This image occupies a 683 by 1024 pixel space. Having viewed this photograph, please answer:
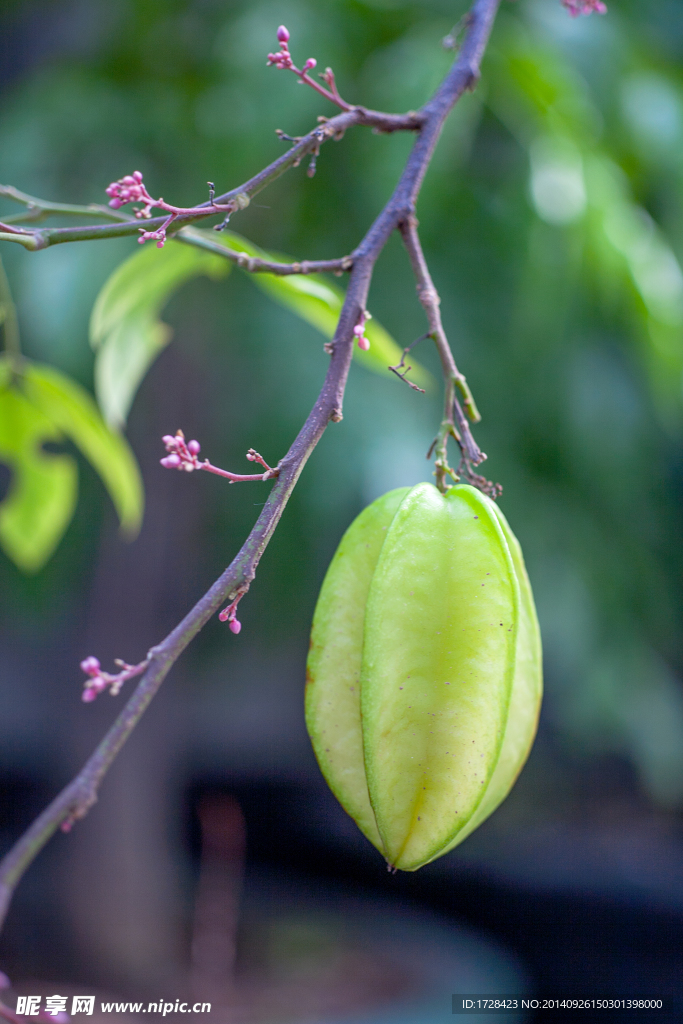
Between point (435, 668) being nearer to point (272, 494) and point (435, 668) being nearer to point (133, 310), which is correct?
point (272, 494)

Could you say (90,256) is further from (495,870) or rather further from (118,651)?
(495,870)

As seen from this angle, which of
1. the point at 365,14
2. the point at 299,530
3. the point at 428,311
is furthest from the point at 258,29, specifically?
the point at 428,311

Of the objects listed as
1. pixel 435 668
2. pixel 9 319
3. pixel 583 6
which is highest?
pixel 583 6

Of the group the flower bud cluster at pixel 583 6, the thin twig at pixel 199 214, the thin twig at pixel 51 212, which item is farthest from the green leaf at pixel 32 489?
the flower bud cluster at pixel 583 6

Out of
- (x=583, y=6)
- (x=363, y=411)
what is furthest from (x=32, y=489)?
(x=363, y=411)

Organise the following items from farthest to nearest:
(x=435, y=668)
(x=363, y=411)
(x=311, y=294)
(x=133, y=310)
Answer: (x=363, y=411), (x=133, y=310), (x=311, y=294), (x=435, y=668)

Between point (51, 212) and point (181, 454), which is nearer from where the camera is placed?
point (181, 454)
